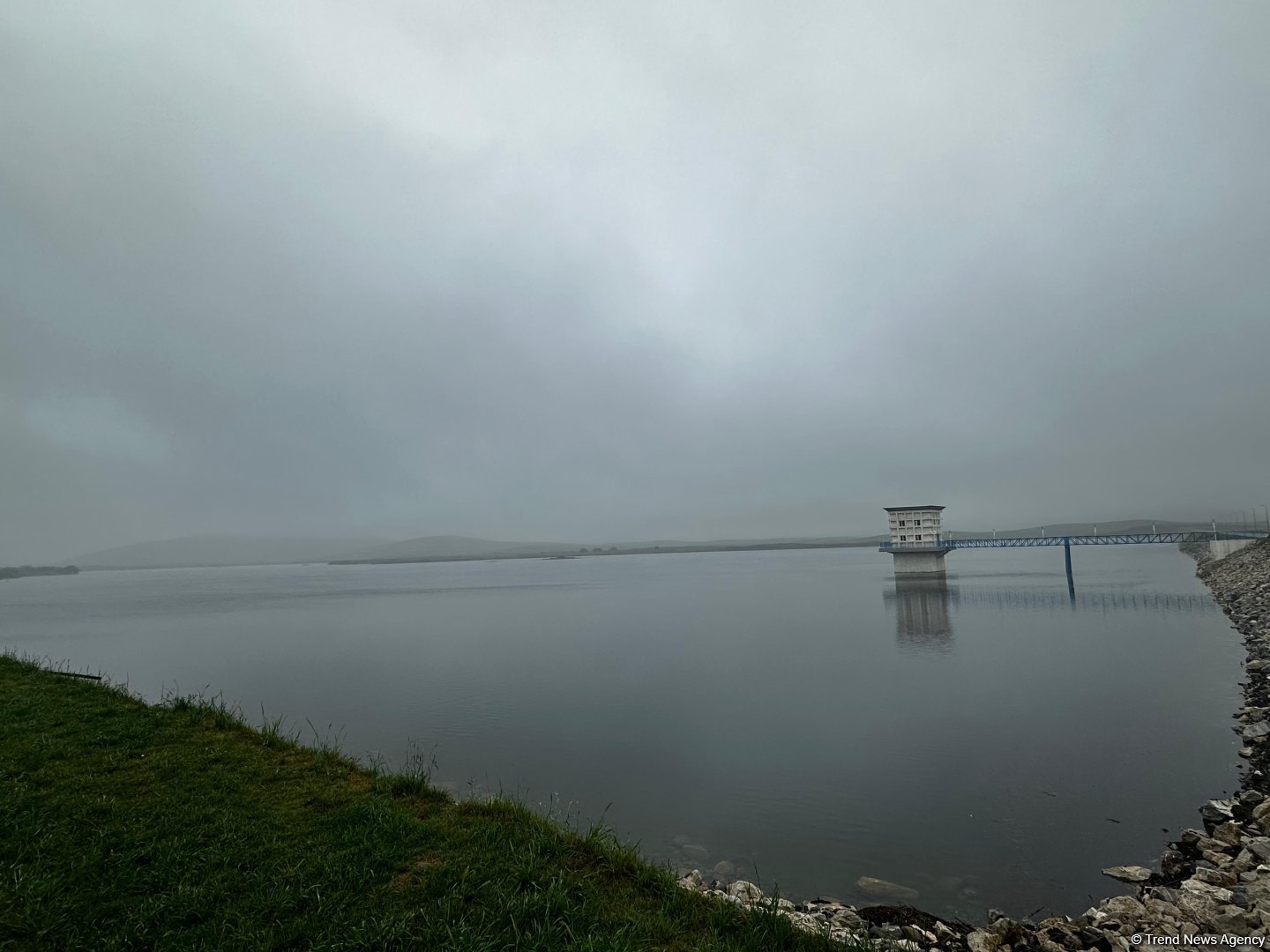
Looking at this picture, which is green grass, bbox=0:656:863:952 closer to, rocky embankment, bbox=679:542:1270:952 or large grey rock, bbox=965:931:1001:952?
rocky embankment, bbox=679:542:1270:952

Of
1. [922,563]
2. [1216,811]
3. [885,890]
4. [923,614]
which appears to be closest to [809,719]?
[1216,811]

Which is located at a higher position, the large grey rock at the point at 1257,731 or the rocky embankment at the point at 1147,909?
the rocky embankment at the point at 1147,909

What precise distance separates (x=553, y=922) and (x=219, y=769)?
5.43 meters

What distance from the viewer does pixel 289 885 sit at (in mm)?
4992

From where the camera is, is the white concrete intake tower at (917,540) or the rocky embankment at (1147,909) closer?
the rocky embankment at (1147,909)

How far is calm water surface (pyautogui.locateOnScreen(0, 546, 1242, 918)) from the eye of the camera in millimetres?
9844

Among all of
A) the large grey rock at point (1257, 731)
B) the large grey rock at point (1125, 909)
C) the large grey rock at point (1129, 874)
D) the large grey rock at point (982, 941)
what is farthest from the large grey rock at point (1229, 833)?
the large grey rock at point (1257, 731)

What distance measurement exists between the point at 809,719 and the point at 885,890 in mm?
8618

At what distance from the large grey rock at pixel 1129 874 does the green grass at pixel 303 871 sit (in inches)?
261

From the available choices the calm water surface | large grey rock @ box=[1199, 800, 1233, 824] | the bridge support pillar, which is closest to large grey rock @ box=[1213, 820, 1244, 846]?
large grey rock @ box=[1199, 800, 1233, 824]

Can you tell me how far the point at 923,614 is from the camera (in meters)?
41.8

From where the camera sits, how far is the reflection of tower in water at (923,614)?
30.8 meters

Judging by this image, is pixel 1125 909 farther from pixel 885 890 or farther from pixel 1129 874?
pixel 885 890

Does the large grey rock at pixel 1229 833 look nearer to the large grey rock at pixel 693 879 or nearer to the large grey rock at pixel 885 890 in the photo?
the large grey rock at pixel 885 890
